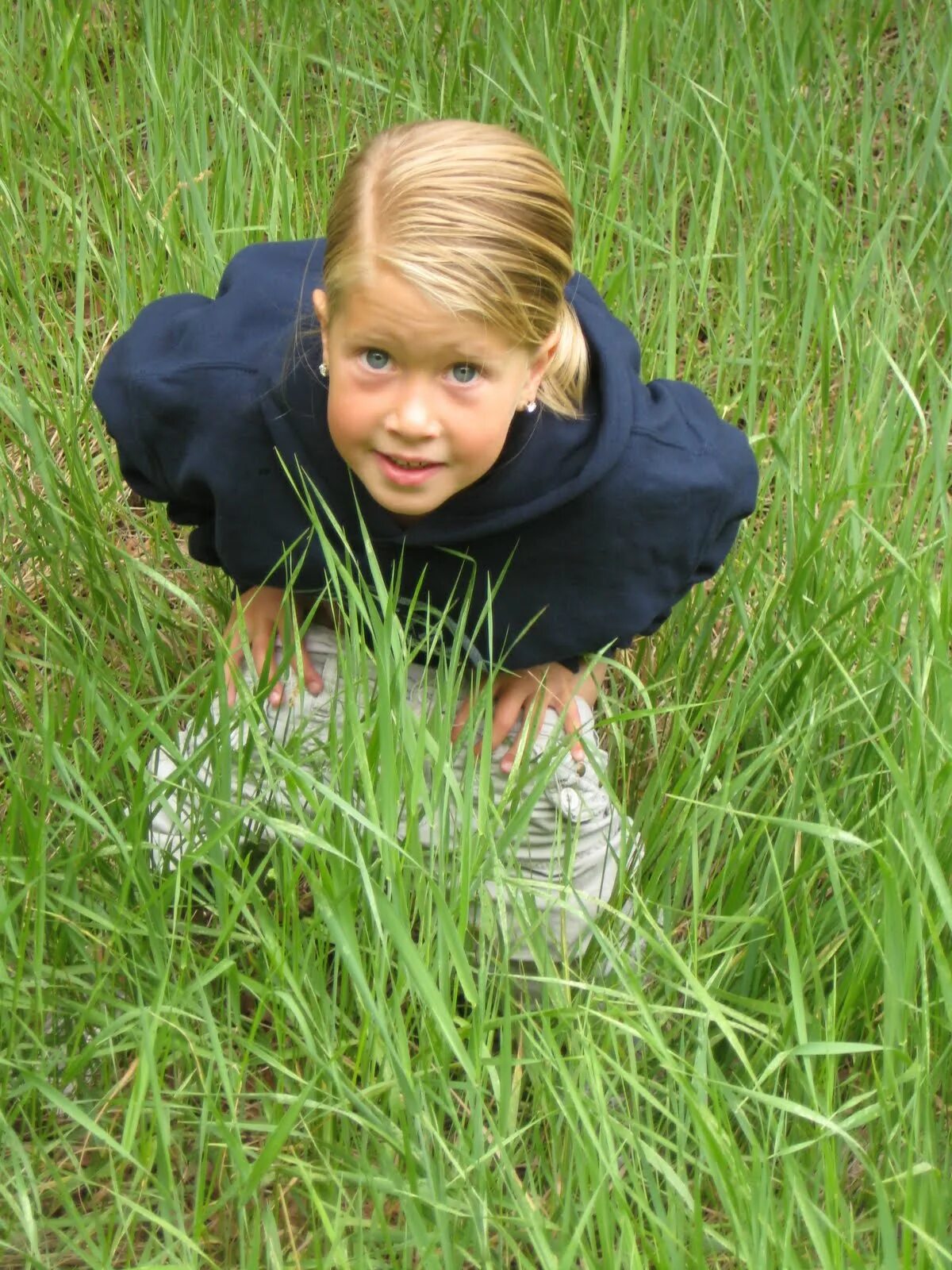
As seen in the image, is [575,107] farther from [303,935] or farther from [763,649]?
[303,935]

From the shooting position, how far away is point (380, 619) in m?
1.70

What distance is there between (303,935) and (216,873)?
112mm

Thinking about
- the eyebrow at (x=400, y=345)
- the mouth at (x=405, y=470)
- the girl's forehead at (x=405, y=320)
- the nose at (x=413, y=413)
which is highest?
the girl's forehead at (x=405, y=320)

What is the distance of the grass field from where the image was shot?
4.62 ft

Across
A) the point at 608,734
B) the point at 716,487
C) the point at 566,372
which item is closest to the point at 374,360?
the point at 566,372

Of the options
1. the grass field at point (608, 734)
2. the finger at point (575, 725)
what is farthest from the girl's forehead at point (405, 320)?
the finger at point (575, 725)

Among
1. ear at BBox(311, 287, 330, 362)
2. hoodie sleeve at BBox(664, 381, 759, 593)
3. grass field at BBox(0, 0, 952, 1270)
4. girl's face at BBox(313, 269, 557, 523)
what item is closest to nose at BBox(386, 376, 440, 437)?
girl's face at BBox(313, 269, 557, 523)

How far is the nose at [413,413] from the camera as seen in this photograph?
59.7 inches

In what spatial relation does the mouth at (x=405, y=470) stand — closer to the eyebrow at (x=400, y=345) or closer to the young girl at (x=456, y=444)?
the young girl at (x=456, y=444)

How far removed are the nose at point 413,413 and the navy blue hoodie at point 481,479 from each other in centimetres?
19

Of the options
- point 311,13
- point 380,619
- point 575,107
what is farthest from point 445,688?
point 311,13

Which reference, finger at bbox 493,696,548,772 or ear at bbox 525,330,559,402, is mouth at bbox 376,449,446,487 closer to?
ear at bbox 525,330,559,402

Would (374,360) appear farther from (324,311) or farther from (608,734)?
(608,734)

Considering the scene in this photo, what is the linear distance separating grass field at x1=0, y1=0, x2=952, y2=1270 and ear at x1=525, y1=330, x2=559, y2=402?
1.16 feet
